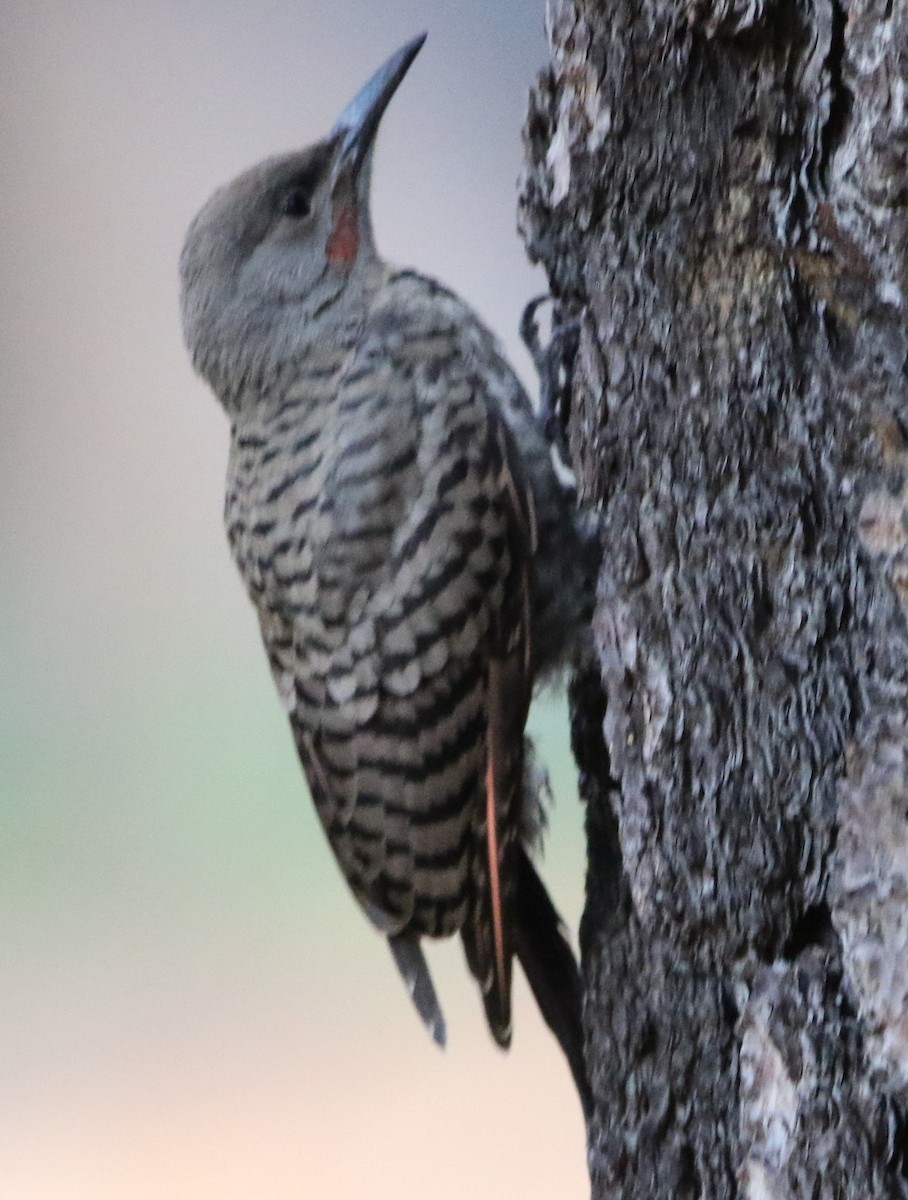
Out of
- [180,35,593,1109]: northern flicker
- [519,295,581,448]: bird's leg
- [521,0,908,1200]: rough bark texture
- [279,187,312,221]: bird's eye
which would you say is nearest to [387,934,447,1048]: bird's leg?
[180,35,593,1109]: northern flicker

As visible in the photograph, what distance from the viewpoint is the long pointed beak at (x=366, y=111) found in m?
1.08

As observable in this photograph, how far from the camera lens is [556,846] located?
1.16m

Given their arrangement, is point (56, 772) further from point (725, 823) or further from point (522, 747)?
point (725, 823)

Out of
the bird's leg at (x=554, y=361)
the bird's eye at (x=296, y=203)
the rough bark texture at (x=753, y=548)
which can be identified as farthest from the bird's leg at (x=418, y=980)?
the bird's eye at (x=296, y=203)

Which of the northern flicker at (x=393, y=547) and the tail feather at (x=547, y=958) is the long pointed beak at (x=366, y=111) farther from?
the tail feather at (x=547, y=958)

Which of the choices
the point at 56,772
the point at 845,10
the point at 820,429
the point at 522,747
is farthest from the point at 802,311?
the point at 56,772

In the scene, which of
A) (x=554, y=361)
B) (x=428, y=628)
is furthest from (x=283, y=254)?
(x=428, y=628)

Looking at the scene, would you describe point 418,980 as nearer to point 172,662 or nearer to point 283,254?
point 172,662

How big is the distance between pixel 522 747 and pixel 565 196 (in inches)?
19.1

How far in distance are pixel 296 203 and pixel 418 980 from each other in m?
0.80

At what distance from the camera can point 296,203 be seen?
1.11m

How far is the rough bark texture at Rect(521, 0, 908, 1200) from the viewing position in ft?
2.30

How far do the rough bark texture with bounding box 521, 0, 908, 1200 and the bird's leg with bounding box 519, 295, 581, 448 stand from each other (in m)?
0.08

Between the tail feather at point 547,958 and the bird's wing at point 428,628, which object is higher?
the bird's wing at point 428,628
